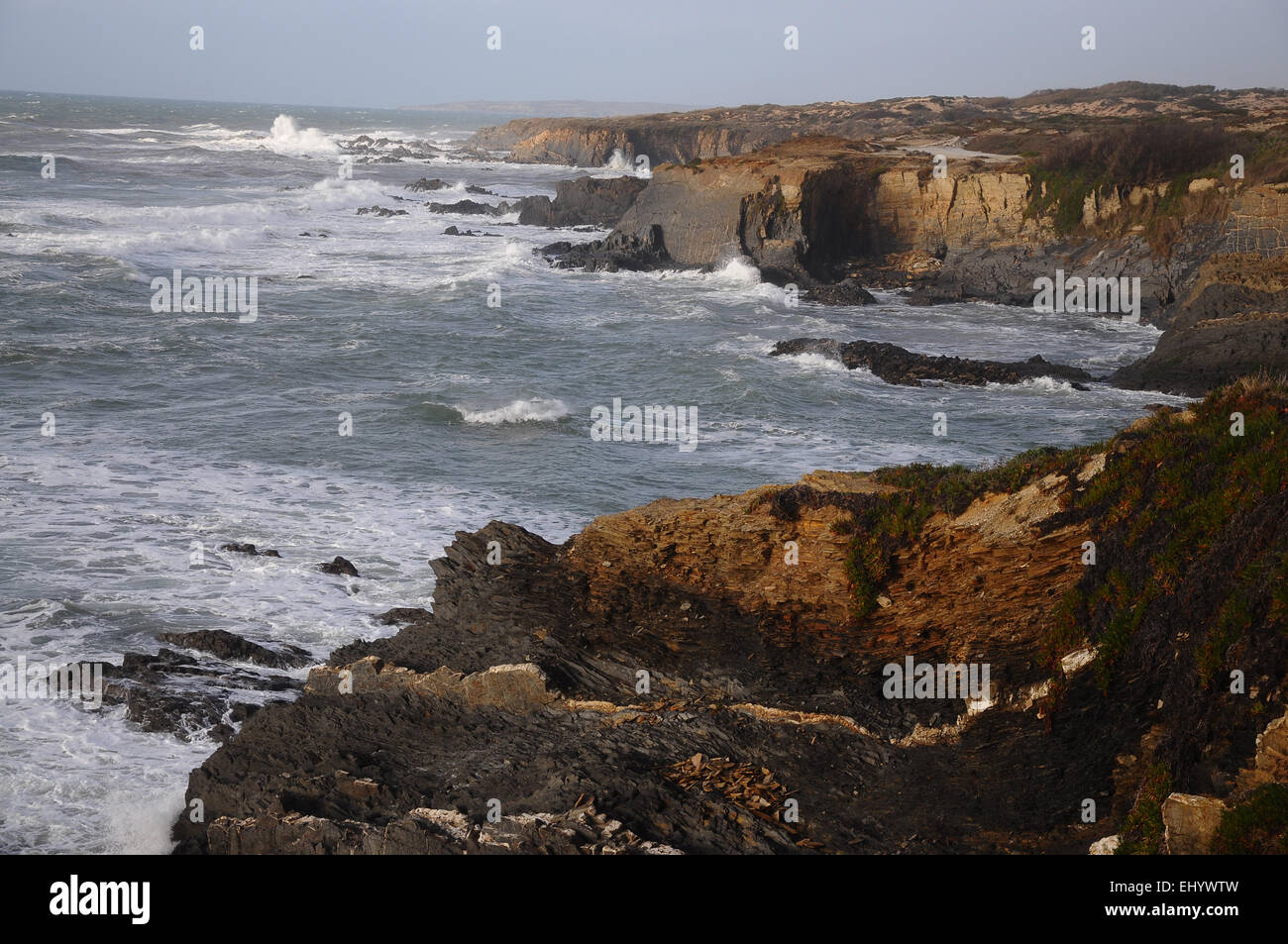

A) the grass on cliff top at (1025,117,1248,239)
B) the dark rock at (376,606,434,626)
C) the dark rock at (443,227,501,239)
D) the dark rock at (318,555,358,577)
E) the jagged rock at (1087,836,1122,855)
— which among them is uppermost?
the grass on cliff top at (1025,117,1248,239)

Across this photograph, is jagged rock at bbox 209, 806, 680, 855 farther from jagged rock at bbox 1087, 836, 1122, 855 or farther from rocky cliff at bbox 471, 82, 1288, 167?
rocky cliff at bbox 471, 82, 1288, 167

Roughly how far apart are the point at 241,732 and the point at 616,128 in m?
92.6

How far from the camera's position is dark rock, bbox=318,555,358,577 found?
14.0 metres

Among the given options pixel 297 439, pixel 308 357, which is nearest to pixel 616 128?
pixel 308 357

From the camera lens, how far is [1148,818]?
5582mm

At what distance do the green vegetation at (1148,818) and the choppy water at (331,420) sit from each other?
22.4 ft

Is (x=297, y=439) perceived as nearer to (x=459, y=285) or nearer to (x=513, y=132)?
(x=459, y=285)

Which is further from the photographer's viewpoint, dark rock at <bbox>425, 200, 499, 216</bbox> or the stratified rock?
dark rock at <bbox>425, 200, 499, 216</bbox>

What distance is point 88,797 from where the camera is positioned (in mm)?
9141

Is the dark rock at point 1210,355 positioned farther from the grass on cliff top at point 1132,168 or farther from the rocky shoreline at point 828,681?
the rocky shoreline at point 828,681

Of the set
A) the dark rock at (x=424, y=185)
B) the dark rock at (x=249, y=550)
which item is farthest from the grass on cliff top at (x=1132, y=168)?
the dark rock at (x=424, y=185)

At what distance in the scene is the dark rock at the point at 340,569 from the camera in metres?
14.0

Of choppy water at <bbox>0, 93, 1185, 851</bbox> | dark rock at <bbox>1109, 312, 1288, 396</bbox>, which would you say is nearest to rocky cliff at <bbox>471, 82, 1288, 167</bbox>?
choppy water at <bbox>0, 93, 1185, 851</bbox>

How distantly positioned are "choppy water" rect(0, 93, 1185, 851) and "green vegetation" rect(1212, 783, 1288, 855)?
7.29 metres
